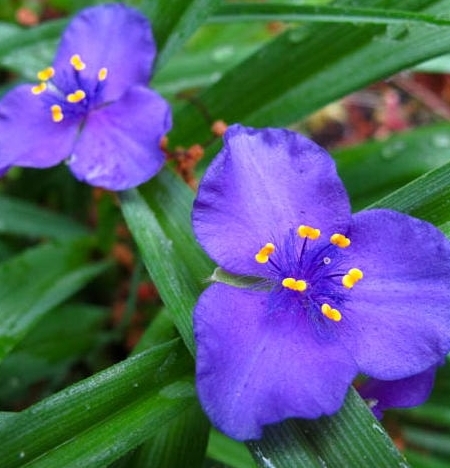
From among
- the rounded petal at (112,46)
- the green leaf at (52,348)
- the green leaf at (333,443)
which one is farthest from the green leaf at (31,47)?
the green leaf at (333,443)

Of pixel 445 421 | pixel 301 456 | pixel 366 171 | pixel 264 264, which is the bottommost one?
pixel 445 421

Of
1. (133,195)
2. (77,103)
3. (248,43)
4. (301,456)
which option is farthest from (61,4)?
(301,456)

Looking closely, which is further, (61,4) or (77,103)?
(61,4)

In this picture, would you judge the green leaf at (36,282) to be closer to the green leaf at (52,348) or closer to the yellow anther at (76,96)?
the green leaf at (52,348)

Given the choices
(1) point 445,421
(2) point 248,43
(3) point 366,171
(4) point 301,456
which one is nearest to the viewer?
(4) point 301,456

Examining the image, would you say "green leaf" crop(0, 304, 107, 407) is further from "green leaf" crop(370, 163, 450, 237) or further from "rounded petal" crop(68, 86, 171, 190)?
"green leaf" crop(370, 163, 450, 237)

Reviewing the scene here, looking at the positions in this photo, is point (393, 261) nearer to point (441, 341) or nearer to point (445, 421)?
point (441, 341)

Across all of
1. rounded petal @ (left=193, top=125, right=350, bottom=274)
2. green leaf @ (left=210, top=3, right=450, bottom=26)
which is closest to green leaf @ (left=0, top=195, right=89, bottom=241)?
green leaf @ (left=210, top=3, right=450, bottom=26)
